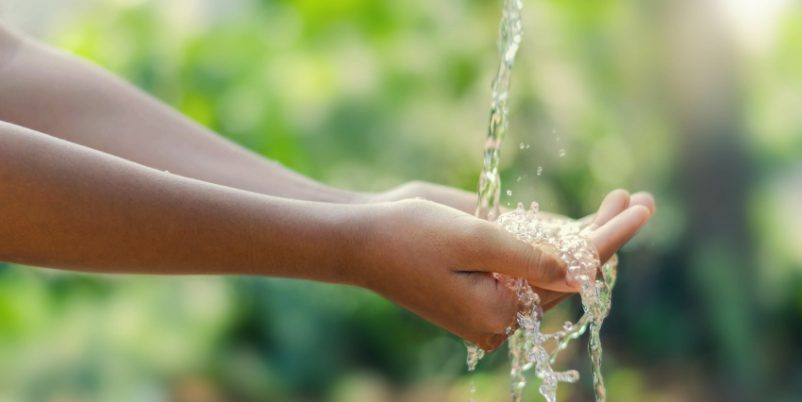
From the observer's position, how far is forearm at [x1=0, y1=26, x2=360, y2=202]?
1.15 metres

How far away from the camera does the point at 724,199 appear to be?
3553 millimetres

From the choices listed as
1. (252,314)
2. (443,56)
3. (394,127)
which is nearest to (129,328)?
(252,314)

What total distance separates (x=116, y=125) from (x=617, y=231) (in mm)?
554

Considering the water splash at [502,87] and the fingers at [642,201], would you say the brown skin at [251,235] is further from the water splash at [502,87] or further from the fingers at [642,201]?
the water splash at [502,87]

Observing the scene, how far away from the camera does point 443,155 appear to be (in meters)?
3.30

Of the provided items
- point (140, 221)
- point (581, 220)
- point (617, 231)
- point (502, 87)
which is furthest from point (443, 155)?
point (140, 221)

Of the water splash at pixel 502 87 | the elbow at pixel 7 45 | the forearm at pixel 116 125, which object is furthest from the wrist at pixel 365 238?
the elbow at pixel 7 45

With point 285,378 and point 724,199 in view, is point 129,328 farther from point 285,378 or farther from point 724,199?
point 724,199

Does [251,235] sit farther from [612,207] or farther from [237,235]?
[612,207]

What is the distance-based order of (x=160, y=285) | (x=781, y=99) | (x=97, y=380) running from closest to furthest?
(x=97, y=380) < (x=160, y=285) < (x=781, y=99)

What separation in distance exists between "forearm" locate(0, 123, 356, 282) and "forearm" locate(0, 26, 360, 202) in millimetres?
228

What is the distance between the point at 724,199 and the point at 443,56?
3.40ft

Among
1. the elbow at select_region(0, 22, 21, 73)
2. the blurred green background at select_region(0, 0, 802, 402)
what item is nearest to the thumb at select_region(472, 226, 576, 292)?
the elbow at select_region(0, 22, 21, 73)

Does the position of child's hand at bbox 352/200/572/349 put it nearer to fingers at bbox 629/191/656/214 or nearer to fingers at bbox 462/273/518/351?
fingers at bbox 462/273/518/351
